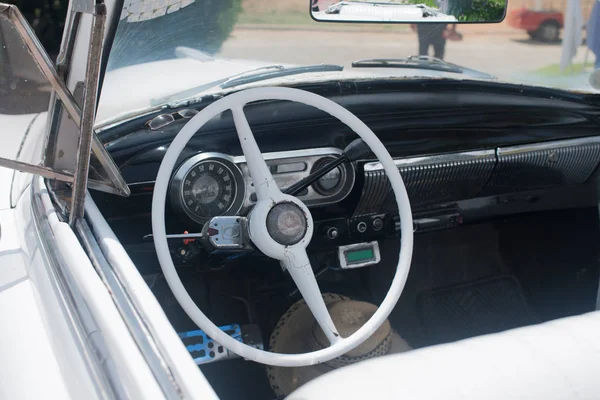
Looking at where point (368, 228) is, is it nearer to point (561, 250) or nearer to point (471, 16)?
point (471, 16)

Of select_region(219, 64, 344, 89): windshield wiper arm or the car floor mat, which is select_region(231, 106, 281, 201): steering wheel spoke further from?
the car floor mat

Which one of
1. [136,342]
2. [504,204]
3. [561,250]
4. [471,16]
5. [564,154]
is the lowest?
[561,250]

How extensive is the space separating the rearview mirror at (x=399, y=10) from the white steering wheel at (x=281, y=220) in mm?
402

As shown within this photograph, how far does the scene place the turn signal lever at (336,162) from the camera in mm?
2035

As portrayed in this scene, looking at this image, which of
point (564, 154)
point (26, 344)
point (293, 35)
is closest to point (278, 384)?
point (26, 344)

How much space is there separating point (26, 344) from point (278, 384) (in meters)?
1.14

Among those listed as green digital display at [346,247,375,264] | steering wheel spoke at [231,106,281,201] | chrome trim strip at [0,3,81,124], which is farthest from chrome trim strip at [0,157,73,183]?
green digital display at [346,247,375,264]

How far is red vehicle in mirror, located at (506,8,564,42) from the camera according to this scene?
2.58m

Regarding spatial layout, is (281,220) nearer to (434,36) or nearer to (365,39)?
(365,39)

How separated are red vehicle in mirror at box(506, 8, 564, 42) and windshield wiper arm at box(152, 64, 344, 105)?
92 centimetres

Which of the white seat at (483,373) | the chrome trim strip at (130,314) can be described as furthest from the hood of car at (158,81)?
the white seat at (483,373)

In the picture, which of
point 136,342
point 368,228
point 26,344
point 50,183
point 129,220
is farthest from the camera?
point 368,228

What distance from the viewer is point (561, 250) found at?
123 inches

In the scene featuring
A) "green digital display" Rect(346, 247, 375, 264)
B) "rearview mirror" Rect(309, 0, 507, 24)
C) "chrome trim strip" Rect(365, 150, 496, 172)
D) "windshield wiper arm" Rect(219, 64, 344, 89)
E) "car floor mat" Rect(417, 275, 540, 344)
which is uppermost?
"rearview mirror" Rect(309, 0, 507, 24)
